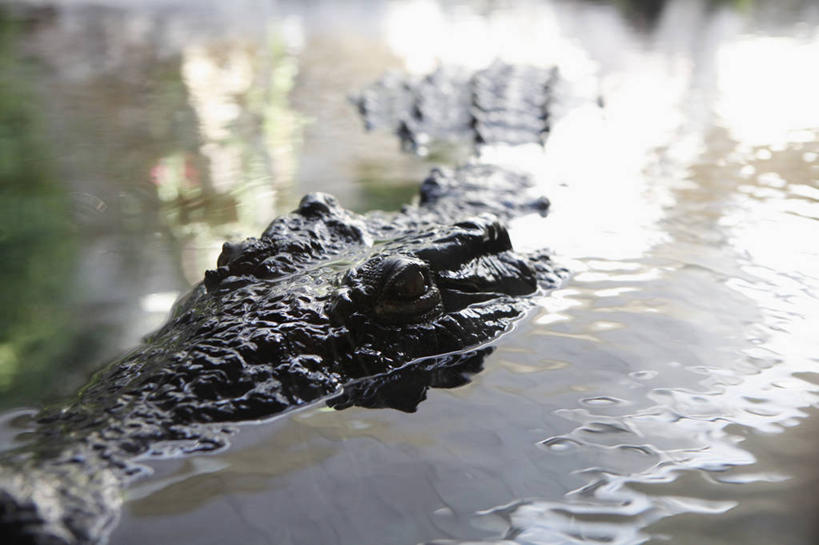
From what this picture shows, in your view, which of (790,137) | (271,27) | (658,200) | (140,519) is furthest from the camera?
(271,27)

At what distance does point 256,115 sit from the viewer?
5727 mm

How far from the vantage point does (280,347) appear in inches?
77.5

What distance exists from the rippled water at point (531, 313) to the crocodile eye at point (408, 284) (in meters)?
0.30

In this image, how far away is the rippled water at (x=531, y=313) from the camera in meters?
1.66

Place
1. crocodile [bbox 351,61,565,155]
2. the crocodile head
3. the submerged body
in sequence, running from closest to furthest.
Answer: the submerged body
the crocodile head
crocodile [bbox 351,61,565,155]

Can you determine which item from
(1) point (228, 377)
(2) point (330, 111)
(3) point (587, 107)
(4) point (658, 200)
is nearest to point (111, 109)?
(2) point (330, 111)

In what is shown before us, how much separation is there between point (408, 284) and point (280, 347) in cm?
41

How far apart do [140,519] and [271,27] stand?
32.5ft

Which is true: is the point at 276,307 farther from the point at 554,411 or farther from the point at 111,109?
the point at 111,109

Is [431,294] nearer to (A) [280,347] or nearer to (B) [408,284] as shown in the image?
(B) [408,284]

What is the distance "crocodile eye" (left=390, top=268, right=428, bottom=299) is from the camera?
6.93 ft

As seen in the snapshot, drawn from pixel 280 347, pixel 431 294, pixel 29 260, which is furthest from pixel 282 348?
pixel 29 260

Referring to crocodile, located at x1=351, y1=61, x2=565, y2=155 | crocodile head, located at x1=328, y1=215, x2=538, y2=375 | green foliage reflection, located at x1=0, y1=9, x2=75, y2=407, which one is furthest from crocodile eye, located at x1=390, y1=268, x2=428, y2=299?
crocodile, located at x1=351, y1=61, x2=565, y2=155

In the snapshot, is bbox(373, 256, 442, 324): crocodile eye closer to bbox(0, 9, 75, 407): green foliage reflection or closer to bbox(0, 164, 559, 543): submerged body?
bbox(0, 164, 559, 543): submerged body
